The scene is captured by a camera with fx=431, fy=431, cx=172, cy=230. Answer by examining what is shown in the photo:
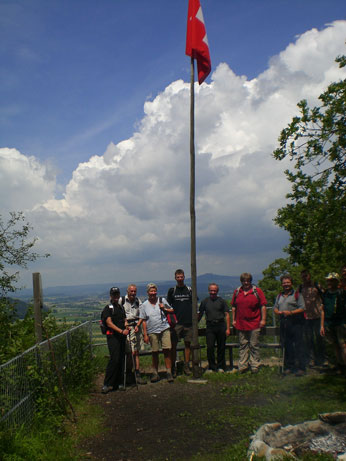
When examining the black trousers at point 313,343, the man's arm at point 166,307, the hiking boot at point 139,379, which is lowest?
the hiking boot at point 139,379

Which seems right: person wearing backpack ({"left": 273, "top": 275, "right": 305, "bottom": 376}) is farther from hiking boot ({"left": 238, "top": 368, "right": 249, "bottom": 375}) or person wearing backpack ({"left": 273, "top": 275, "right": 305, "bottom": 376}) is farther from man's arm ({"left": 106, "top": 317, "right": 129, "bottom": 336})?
man's arm ({"left": 106, "top": 317, "right": 129, "bottom": 336})

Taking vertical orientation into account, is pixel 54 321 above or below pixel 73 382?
above

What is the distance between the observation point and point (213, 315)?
9.72 m

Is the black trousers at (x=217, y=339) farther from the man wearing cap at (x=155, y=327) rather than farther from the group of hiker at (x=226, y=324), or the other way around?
the man wearing cap at (x=155, y=327)

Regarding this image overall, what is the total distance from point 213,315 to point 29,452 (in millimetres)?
5415

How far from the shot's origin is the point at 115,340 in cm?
891

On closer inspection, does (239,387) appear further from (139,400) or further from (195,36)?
(195,36)

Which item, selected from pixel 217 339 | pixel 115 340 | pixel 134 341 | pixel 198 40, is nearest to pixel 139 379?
pixel 134 341

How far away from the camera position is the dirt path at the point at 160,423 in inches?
218

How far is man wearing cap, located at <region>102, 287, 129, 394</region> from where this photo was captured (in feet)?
28.8

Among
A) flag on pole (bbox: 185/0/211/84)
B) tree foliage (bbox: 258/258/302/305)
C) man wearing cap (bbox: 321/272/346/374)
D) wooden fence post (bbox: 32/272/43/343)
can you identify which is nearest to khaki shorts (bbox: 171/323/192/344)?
man wearing cap (bbox: 321/272/346/374)

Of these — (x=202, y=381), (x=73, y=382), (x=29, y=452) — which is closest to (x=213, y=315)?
(x=202, y=381)

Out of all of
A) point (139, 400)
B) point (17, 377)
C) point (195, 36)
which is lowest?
point (139, 400)

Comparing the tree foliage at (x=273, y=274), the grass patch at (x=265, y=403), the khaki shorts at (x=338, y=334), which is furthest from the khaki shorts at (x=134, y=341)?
the tree foliage at (x=273, y=274)
